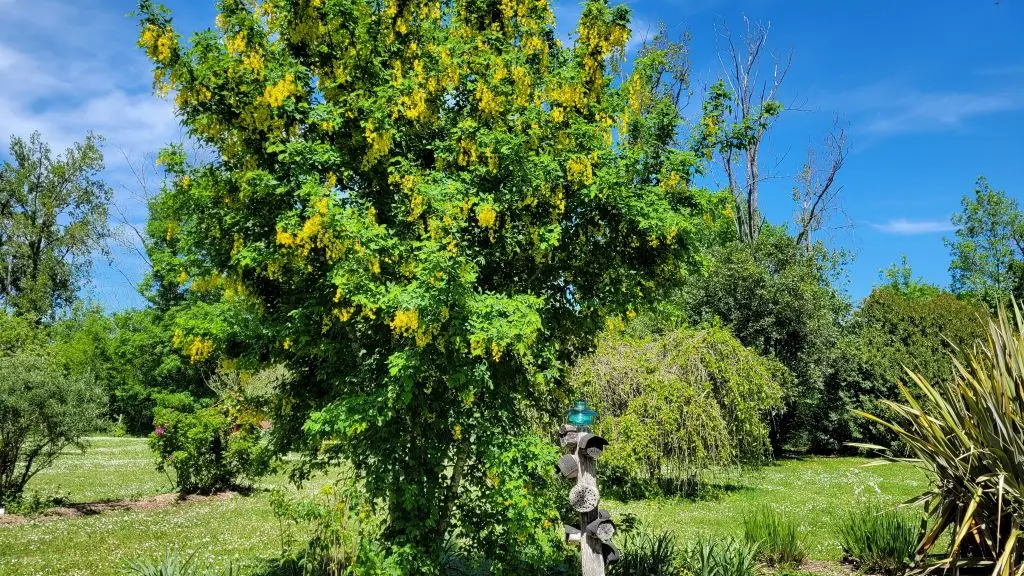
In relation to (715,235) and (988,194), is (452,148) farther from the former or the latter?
(988,194)

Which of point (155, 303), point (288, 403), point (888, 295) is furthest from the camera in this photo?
point (155, 303)

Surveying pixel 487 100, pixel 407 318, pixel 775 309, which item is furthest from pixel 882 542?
pixel 775 309

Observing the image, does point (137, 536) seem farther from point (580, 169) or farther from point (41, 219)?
point (41, 219)

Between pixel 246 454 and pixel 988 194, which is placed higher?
pixel 988 194

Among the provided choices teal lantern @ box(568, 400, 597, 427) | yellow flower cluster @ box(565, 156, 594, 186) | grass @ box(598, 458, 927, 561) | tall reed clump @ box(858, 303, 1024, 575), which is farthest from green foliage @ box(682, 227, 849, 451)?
teal lantern @ box(568, 400, 597, 427)

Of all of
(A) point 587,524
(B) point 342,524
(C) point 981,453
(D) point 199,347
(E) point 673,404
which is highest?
(D) point 199,347

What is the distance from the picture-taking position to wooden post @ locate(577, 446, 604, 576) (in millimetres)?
4832

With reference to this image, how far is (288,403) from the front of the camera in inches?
265

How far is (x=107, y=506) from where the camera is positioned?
13.5 metres

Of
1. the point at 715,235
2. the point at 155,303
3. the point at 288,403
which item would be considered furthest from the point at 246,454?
the point at 155,303

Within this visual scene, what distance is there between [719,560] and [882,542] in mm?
2423

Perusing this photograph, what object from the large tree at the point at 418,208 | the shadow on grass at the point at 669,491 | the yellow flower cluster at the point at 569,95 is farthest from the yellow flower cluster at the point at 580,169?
the shadow on grass at the point at 669,491

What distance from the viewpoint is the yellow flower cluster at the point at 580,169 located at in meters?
6.07

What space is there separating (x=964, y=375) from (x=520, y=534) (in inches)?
175
